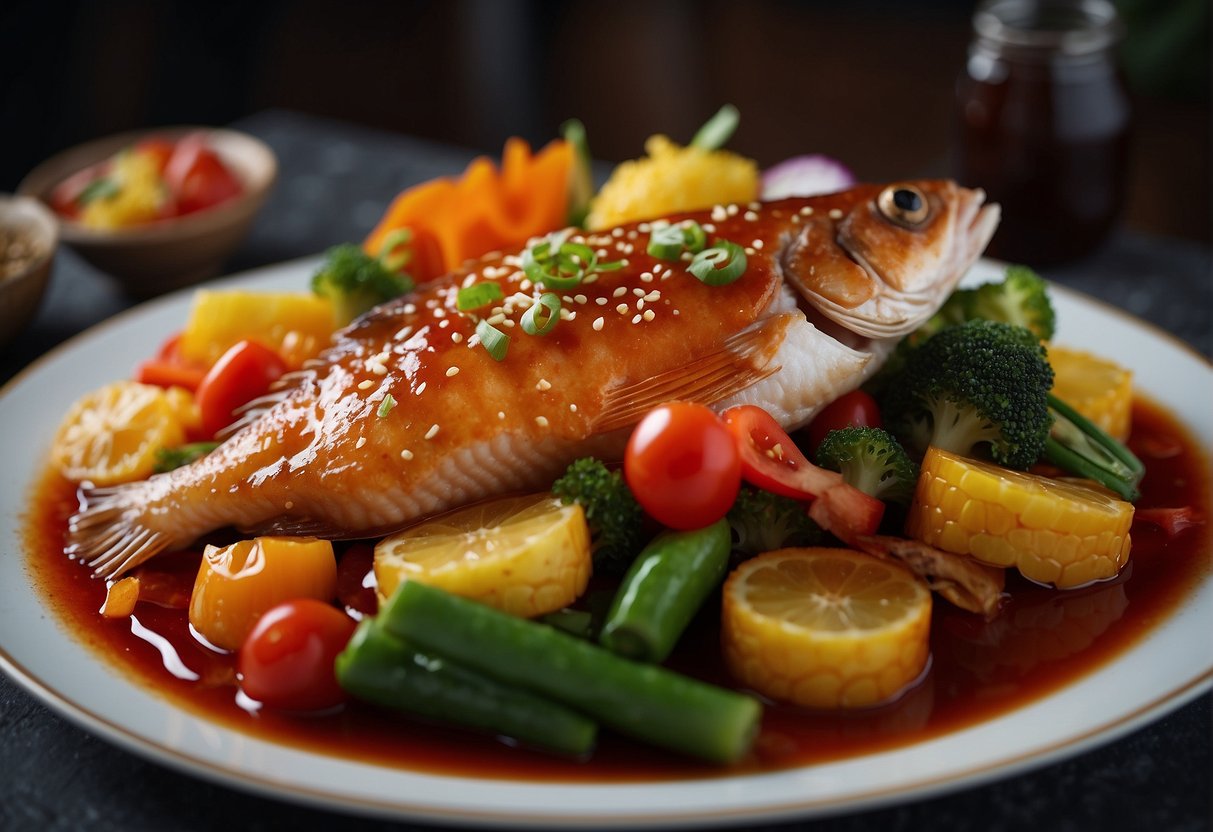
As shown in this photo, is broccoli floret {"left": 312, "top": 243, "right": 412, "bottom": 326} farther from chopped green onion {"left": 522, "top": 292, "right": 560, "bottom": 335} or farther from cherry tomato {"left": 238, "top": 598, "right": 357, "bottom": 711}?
cherry tomato {"left": 238, "top": 598, "right": 357, "bottom": 711}

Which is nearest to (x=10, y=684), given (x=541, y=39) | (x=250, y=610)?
(x=250, y=610)

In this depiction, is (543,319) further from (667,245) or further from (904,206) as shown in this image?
(904,206)

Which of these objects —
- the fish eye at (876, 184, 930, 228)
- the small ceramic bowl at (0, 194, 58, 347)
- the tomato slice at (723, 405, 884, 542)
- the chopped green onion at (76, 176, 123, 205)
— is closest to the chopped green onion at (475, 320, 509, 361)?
the tomato slice at (723, 405, 884, 542)

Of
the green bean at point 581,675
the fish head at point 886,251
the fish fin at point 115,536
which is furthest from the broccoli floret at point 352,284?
the green bean at point 581,675

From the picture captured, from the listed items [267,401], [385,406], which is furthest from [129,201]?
[385,406]

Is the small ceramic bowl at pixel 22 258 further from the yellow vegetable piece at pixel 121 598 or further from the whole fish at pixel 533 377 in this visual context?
the yellow vegetable piece at pixel 121 598

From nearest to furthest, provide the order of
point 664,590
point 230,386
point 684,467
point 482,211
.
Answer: point 664,590 < point 684,467 < point 230,386 < point 482,211
